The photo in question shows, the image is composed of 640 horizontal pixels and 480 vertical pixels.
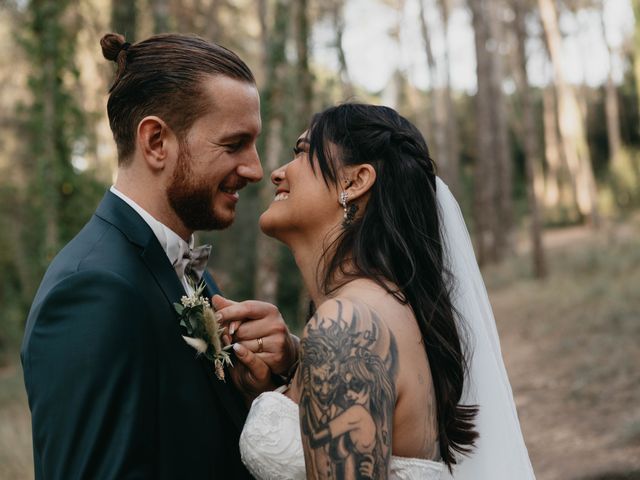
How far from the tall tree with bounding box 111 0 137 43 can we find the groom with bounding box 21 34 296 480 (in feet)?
21.4

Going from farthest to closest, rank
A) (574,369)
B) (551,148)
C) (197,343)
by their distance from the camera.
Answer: (551,148)
(574,369)
(197,343)

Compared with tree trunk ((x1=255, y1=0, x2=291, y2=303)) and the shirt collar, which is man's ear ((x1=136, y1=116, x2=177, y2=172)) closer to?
the shirt collar

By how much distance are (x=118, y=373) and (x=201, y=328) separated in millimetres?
396

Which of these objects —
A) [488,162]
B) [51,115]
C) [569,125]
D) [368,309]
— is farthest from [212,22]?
[368,309]

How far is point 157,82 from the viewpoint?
9.08 ft

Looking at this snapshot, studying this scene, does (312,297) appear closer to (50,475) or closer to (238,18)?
(50,475)

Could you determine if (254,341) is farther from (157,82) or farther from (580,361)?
(580,361)

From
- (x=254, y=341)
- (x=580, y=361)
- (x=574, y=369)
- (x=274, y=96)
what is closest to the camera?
(x=254, y=341)

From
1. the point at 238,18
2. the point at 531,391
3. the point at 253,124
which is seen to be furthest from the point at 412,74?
the point at 253,124

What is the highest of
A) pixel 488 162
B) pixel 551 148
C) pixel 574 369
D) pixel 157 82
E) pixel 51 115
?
pixel 51 115

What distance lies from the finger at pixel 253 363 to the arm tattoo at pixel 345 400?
1.87 feet

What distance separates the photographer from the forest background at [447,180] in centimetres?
926

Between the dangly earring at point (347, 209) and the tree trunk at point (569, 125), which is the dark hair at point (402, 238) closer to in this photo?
the dangly earring at point (347, 209)

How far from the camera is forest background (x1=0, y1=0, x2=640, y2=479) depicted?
9258 millimetres
